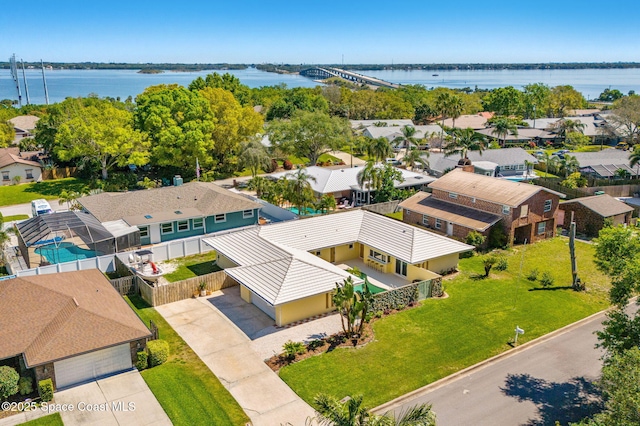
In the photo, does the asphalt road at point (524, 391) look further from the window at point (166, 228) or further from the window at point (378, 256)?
the window at point (166, 228)

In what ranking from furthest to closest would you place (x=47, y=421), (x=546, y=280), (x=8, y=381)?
1. (x=546, y=280)
2. (x=8, y=381)
3. (x=47, y=421)

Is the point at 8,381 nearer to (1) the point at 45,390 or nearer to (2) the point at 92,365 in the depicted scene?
(1) the point at 45,390

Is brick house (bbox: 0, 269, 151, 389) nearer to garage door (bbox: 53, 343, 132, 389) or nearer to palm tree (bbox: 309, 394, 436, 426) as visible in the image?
garage door (bbox: 53, 343, 132, 389)

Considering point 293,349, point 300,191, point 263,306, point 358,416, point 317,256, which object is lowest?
point 263,306

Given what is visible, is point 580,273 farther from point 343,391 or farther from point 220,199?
point 220,199

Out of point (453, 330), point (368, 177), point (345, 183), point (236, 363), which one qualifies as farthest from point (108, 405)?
point (345, 183)

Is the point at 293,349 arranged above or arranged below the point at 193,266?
above

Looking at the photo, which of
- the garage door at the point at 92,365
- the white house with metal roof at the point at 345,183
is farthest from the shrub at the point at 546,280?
the garage door at the point at 92,365
